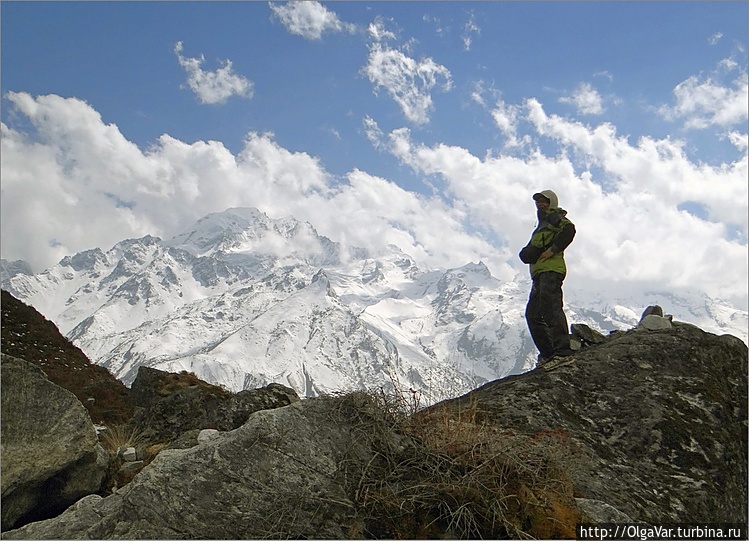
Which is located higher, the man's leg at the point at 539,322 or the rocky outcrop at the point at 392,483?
the man's leg at the point at 539,322

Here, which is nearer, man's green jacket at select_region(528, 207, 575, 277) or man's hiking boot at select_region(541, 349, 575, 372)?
man's hiking boot at select_region(541, 349, 575, 372)

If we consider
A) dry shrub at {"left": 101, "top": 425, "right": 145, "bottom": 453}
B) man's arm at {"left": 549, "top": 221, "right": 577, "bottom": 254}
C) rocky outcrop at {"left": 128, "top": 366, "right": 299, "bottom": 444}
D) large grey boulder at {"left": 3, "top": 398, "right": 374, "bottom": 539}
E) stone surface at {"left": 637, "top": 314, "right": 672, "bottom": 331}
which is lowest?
large grey boulder at {"left": 3, "top": 398, "right": 374, "bottom": 539}

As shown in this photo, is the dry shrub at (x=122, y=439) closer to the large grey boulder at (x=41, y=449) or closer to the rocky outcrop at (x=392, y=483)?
the large grey boulder at (x=41, y=449)

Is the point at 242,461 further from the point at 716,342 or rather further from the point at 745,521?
the point at 716,342

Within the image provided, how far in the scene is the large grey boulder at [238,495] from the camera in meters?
4.44

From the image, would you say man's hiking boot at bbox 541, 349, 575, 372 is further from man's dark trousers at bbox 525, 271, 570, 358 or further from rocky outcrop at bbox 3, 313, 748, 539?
rocky outcrop at bbox 3, 313, 748, 539

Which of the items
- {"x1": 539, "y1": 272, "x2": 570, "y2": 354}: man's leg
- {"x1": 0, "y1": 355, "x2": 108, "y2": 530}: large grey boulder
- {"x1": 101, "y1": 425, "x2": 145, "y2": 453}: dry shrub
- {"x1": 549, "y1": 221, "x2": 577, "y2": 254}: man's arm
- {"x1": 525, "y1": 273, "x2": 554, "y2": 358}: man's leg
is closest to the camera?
{"x1": 0, "y1": 355, "x2": 108, "y2": 530}: large grey boulder

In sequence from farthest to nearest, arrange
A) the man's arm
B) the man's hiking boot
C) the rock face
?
the man's arm, the man's hiking boot, the rock face

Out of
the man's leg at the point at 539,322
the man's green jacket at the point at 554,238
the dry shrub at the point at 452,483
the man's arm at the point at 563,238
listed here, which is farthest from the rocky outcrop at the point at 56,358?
the dry shrub at the point at 452,483

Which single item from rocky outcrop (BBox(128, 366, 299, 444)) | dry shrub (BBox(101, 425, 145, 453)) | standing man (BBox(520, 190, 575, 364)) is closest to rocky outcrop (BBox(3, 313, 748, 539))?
standing man (BBox(520, 190, 575, 364))

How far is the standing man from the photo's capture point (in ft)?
34.4

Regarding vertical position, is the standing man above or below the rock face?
above

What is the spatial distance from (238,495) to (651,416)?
5.50m

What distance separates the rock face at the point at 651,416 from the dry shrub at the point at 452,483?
3.67 feet
